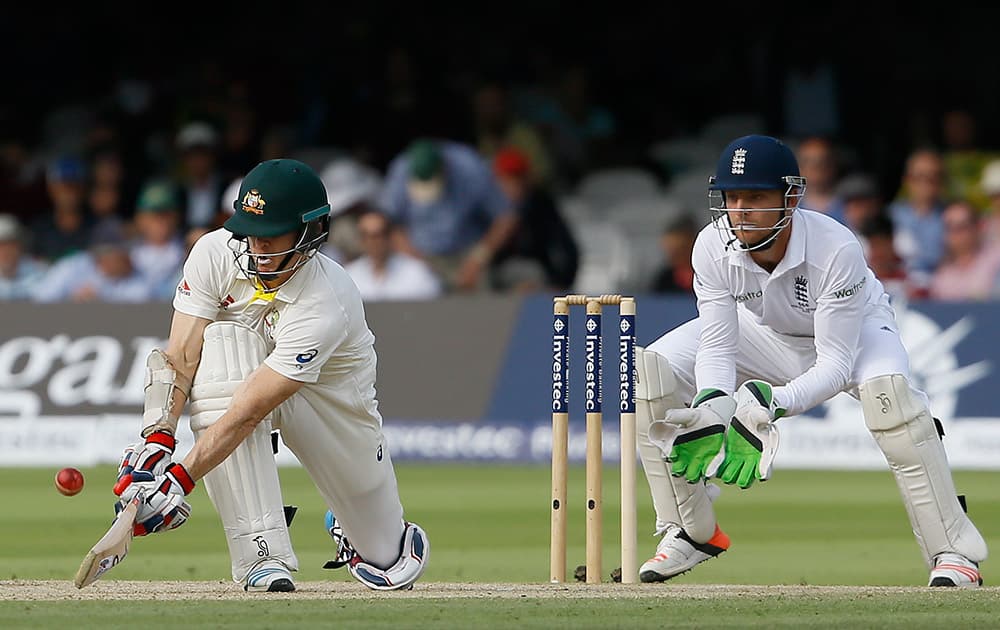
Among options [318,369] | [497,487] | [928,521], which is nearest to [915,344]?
[497,487]

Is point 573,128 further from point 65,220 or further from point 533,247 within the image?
point 65,220

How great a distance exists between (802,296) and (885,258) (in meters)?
4.65

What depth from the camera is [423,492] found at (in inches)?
329

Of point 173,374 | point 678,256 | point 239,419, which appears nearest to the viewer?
point 239,419

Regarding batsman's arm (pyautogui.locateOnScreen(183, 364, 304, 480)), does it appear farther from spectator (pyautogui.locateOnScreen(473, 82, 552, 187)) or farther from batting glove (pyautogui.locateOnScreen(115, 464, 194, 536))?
spectator (pyautogui.locateOnScreen(473, 82, 552, 187))

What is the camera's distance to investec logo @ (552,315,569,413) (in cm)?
547

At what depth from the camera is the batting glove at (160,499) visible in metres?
4.84

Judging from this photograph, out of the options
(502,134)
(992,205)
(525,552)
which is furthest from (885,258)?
(525,552)

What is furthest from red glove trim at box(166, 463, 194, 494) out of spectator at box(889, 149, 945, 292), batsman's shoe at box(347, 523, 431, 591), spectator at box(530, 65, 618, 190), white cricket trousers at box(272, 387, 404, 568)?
spectator at box(530, 65, 618, 190)

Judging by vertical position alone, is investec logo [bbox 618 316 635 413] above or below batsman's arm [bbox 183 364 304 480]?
above

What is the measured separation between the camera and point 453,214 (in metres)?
11.0

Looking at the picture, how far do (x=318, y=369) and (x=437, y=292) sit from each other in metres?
5.62

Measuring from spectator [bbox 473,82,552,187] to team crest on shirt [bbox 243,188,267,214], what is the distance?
7053mm

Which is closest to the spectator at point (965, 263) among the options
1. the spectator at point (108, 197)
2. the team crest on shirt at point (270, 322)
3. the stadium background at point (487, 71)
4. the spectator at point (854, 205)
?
the spectator at point (854, 205)
